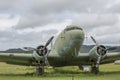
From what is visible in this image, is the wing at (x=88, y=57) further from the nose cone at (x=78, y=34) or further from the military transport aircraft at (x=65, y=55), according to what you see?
the nose cone at (x=78, y=34)

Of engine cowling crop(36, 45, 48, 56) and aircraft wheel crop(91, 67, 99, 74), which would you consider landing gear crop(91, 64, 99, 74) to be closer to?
aircraft wheel crop(91, 67, 99, 74)

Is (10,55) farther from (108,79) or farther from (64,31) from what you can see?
(108,79)

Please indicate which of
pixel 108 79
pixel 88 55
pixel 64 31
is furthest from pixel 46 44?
pixel 108 79

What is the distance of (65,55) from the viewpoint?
3419 centimetres

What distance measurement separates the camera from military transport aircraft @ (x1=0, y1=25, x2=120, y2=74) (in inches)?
1262

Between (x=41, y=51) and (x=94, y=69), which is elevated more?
(x=41, y=51)

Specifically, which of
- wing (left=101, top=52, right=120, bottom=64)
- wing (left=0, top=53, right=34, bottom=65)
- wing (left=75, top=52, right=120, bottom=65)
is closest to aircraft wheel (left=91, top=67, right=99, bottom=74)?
wing (left=75, top=52, right=120, bottom=65)

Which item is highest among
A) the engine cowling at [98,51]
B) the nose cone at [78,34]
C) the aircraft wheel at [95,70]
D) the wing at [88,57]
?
the nose cone at [78,34]

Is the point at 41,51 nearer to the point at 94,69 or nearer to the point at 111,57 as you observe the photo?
the point at 94,69

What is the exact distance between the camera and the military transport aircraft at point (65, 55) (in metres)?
32.1

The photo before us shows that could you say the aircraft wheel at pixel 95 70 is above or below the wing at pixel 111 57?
below

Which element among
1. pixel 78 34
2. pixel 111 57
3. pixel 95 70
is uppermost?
pixel 78 34

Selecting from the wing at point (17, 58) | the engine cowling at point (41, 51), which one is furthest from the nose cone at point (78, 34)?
the wing at point (17, 58)

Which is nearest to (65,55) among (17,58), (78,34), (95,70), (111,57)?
(95,70)
